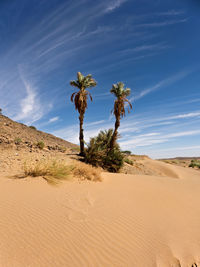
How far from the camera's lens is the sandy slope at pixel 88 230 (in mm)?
2039

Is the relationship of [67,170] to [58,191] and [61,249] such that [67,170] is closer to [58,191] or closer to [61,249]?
[58,191]

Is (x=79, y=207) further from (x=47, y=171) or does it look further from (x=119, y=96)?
(x=119, y=96)

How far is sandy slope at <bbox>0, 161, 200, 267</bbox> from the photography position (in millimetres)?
2039

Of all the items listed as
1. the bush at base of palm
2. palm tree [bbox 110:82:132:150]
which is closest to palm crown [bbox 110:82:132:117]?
palm tree [bbox 110:82:132:150]

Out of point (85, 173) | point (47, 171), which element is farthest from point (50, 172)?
point (85, 173)

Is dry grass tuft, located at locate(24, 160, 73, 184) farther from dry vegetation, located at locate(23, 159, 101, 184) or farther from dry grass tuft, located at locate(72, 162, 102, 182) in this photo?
dry grass tuft, located at locate(72, 162, 102, 182)

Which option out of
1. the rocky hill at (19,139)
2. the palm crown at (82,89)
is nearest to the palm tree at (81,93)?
the palm crown at (82,89)

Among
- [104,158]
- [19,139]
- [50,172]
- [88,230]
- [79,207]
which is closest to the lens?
[88,230]

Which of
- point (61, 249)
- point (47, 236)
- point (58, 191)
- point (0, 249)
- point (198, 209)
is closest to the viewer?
point (0, 249)

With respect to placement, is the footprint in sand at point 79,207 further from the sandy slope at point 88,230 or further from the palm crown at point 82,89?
the palm crown at point 82,89

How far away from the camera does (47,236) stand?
91.7 inches

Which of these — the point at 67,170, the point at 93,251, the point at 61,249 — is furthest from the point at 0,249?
the point at 67,170

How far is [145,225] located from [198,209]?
8.41 ft

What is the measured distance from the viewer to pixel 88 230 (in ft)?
8.63
